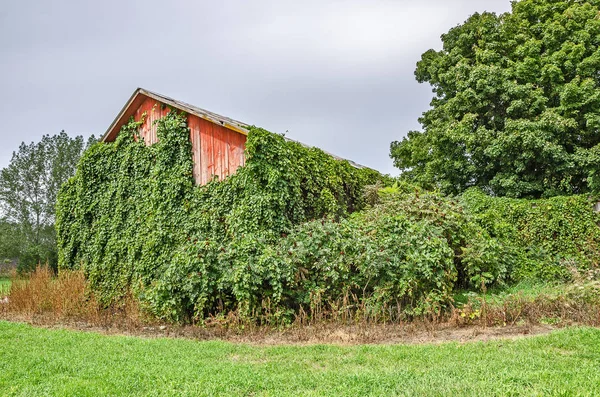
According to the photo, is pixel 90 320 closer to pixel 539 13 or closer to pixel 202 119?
pixel 202 119

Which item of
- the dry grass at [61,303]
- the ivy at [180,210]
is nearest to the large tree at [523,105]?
the ivy at [180,210]

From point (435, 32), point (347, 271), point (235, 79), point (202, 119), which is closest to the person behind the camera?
point (347, 271)

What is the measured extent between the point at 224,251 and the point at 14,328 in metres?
4.88

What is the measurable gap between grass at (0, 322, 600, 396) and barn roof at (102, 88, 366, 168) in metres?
5.73

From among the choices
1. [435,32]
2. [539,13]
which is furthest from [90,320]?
[539,13]

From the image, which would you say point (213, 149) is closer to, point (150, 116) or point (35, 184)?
point (150, 116)

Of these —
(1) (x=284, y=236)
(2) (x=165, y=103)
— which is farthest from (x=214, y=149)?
(1) (x=284, y=236)

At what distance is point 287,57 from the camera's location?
37.1 feet

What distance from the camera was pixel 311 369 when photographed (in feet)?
16.0

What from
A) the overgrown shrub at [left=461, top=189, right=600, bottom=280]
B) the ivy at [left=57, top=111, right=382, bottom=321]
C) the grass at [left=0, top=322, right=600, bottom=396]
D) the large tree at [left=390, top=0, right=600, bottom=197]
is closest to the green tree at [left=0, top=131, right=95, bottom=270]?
the ivy at [left=57, top=111, right=382, bottom=321]

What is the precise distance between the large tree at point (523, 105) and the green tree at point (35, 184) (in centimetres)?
3457

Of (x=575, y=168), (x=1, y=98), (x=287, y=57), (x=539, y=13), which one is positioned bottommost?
(x=575, y=168)

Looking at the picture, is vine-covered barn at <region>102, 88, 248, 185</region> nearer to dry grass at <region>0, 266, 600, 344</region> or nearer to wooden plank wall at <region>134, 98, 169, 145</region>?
wooden plank wall at <region>134, 98, 169, 145</region>

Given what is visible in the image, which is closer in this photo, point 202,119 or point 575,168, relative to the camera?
point 202,119
